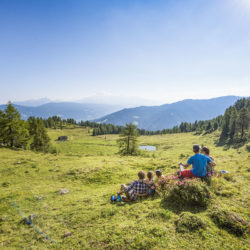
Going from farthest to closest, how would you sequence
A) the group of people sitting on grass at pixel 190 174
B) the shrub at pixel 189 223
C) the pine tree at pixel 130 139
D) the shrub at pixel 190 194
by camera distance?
the pine tree at pixel 130 139
the group of people sitting on grass at pixel 190 174
the shrub at pixel 190 194
the shrub at pixel 189 223

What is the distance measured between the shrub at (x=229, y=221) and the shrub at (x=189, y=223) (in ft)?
2.59

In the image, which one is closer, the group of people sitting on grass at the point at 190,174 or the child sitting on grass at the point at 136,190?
the group of people sitting on grass at the point at 190,174

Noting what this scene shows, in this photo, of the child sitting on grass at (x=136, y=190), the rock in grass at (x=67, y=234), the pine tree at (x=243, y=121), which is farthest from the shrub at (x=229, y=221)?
the pine tree at (x=243, y=121)

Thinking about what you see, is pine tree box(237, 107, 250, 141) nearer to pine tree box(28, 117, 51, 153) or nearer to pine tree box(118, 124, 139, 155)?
pine tree box(118, 124, 139, 155)

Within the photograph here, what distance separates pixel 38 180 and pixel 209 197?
17.8m

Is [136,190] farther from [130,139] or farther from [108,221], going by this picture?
[130,139]

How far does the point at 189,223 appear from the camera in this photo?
232 inches

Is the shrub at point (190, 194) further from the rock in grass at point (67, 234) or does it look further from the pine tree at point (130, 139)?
the pine tree at point (130, 139)

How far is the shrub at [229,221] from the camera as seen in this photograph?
5391 millimetres

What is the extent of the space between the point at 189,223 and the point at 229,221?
1.60m

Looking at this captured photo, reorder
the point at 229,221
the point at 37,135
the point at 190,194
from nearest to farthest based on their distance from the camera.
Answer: the point at 229,221
the point at 190,194
the point at 37,135

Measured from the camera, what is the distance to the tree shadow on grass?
697 centimetres

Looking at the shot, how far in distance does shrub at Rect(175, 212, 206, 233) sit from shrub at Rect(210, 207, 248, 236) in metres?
0.79

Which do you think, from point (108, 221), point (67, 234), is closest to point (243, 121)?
point (108, 221)
